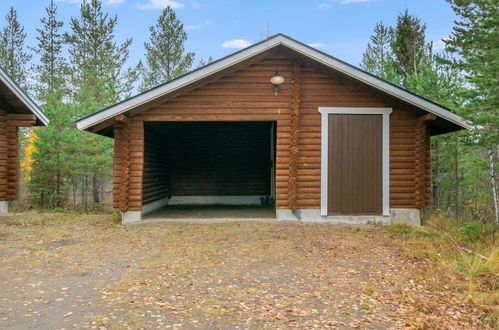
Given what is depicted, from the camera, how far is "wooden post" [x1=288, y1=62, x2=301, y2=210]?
9.55m

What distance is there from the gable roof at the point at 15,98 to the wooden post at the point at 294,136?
328 inches

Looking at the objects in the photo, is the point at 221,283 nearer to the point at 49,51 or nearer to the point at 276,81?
the point at 276,81

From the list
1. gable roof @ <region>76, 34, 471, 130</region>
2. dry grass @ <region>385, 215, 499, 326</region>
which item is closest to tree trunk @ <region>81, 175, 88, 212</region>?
gable roof @ <region>76, 34, 471, 130</region>

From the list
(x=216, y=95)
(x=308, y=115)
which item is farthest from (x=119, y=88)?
(x=308, y=115)

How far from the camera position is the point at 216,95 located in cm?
966

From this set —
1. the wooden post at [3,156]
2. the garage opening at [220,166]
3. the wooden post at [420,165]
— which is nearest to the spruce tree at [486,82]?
the wooden post at [420,165]

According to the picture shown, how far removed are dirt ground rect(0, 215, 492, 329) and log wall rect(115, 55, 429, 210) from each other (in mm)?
1793

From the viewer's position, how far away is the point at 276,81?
9.47 m

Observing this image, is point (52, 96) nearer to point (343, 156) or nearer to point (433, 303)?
point (343, 156)

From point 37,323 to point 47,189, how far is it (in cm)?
1532

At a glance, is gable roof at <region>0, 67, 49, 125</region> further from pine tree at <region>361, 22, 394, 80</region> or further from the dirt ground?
pine tree at <region>361, 22, 394, 80</region>

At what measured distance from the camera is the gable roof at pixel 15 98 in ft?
34.8

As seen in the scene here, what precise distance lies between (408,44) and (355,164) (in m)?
13.2

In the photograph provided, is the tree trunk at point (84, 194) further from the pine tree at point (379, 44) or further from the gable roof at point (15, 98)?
the pine tree at point (379, 44)
